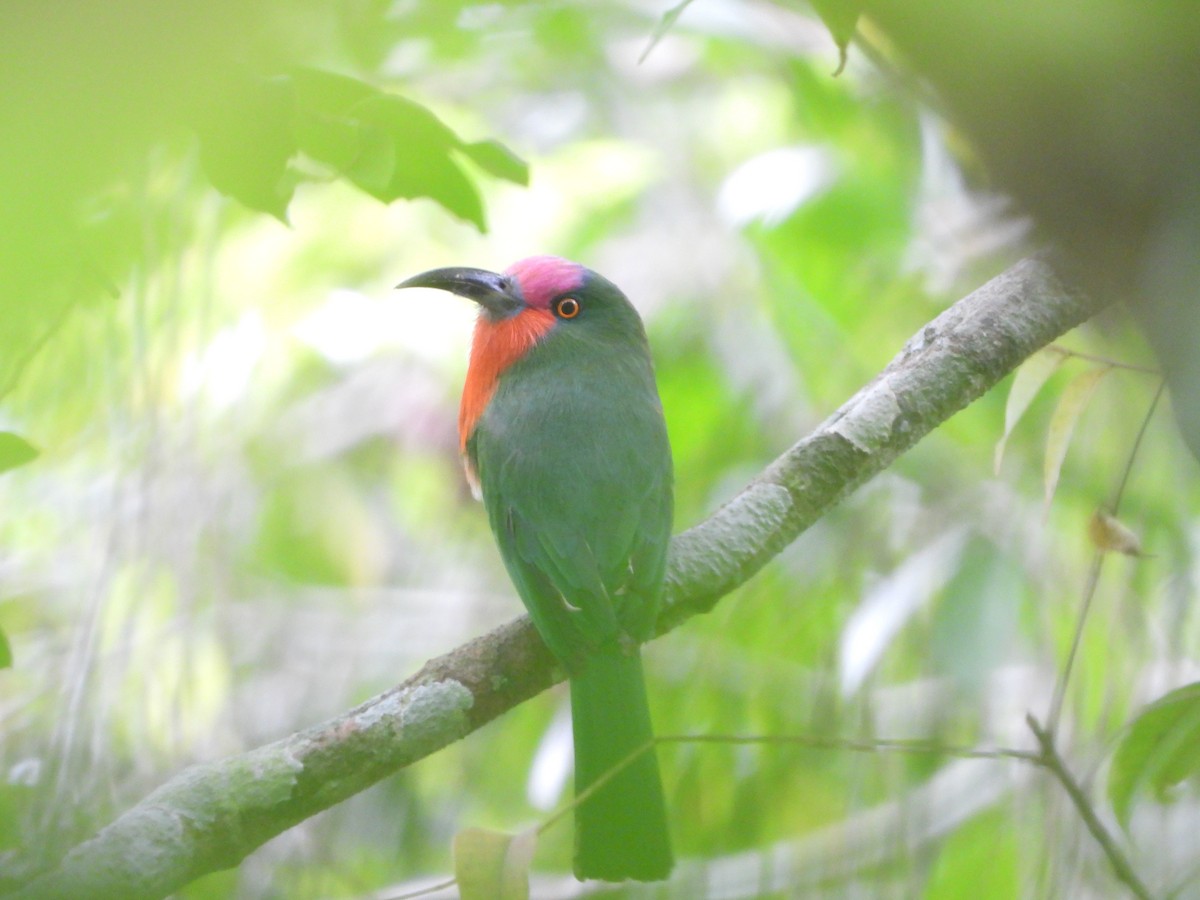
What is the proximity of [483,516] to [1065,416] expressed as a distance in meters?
3.27

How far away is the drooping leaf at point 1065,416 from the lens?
211cm

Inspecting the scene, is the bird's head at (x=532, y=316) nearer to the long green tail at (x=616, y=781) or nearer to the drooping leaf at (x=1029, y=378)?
the long green tail at (x=616, y=781)

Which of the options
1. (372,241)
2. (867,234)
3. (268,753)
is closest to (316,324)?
(372,241)

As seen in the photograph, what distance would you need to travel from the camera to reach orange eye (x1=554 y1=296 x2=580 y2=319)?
3.31 m

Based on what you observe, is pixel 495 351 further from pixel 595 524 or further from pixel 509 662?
pixel 509 662

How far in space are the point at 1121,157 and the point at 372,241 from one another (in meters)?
5.15

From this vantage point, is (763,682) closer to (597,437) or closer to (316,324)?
(597,437)

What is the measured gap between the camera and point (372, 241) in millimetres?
5609

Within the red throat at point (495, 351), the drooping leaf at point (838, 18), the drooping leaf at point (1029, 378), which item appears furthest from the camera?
the red throat at point (495, 351)

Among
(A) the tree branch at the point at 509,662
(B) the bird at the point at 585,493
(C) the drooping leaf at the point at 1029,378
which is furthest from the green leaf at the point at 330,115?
(C) the drooping leaf at the point at 1029,378

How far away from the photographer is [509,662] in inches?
86.4

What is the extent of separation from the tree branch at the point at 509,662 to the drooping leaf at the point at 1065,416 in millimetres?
264

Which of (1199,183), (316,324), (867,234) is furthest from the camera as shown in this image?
(316,324)

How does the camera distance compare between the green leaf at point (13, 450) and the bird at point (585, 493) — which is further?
the bird at point (585, 493)
